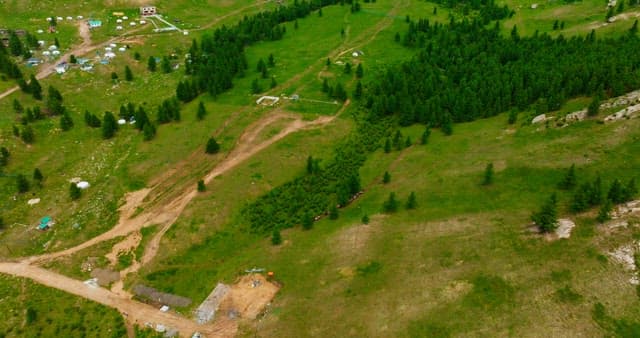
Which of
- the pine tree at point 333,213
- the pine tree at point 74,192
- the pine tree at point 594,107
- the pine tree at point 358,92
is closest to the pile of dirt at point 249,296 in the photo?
the pine tree at point 333,213

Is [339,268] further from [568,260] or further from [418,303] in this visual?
[568,260]

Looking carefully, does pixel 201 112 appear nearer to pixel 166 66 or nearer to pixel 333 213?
pixel 166 66

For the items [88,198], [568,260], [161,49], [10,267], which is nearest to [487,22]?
[161,49]

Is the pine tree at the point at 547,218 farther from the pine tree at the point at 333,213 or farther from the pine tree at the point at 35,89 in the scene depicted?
the pine tree at the point at 35,89

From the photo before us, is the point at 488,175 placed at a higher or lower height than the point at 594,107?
lower

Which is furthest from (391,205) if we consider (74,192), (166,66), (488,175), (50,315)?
(166,66)

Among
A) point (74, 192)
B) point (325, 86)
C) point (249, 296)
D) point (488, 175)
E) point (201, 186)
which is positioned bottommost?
point (249, 296)

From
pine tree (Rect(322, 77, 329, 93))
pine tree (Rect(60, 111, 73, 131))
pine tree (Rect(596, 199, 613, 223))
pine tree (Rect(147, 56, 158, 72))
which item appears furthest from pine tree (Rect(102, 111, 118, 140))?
pine tree (Rect(596, 199, 613, 223))
